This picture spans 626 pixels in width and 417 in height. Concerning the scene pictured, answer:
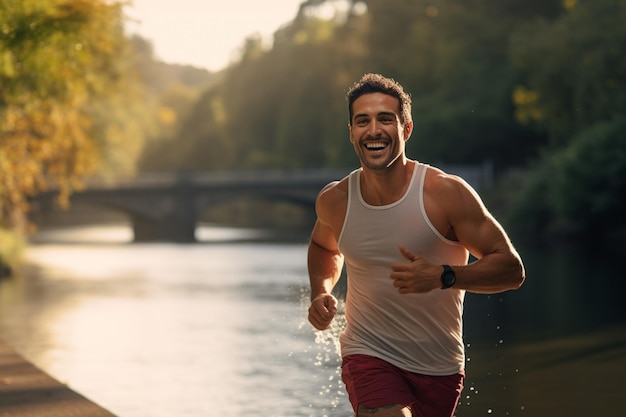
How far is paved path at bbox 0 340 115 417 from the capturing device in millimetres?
8461

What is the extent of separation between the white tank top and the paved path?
3588 mm

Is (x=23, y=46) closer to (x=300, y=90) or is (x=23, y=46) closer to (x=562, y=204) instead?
(x=562, y=204)

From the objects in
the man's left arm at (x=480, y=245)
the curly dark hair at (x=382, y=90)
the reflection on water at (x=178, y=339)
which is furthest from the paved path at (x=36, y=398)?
the man's left arm at (x=480, y=245)

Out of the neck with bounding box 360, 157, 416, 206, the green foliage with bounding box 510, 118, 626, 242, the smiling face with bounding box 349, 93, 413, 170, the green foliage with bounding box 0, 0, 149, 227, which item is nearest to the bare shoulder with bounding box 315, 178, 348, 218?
the neck with bounding box 360, 157, 416, 206

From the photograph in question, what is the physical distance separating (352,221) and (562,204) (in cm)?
3453

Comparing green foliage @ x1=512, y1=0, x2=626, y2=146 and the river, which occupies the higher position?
green foliage @ x1=512, y1=0, x2=626, y2=146

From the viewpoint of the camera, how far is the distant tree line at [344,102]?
2102 centimetres

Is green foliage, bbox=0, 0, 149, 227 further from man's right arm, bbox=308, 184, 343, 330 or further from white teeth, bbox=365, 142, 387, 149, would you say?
white teeth, bbox=365, 142, 387, 149

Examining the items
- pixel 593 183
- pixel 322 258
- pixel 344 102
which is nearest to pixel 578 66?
pixel 593 183

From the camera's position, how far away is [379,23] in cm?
6756

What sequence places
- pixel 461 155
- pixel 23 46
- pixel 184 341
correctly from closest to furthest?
1. pixel 23 46
2. pixel 184 341
3. pixel 461 155

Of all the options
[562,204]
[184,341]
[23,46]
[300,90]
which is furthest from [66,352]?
[300,90]

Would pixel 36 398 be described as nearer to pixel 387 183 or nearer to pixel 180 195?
pixel 387 183

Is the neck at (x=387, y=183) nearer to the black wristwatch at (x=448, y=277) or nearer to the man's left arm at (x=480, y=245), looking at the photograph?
the man's left arm at (x=480, y=245)
